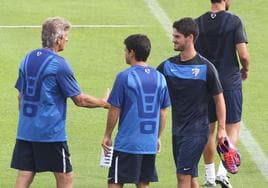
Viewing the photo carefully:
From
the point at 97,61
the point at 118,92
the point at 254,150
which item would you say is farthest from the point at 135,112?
the point at 97,61

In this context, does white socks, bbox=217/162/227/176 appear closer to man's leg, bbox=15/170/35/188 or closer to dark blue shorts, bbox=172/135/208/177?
dark blue shorts, bbox=172/135/208/177

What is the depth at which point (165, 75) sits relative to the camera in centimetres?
1064

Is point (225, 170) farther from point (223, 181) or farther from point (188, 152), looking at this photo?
point (188, 152)

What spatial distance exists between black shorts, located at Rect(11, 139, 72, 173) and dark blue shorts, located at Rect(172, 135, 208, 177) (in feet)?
3.47

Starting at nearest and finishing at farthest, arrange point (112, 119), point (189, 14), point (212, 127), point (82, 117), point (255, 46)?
1. point (112, 119)
2. point (212, 127)
3. point (82, 117)
4. point (255, 46)
5. point (189, 14)

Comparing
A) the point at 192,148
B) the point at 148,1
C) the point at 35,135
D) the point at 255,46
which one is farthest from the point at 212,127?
the point at 148,1

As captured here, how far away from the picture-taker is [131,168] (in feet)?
33.6

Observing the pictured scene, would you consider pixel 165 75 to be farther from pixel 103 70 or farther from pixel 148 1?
pixel 148 1

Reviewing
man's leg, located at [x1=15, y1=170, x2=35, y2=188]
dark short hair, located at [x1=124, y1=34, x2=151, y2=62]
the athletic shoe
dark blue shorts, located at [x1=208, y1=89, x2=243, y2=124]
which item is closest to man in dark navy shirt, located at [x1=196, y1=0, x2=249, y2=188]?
dark blue shorts, located at [x1=208, y1=89, x2=243, y2=124]

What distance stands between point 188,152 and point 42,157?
1.37m

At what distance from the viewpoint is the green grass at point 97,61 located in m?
12.4

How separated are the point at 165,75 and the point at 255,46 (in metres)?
7.34

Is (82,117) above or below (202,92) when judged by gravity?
below

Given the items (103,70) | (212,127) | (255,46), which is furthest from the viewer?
(255,46)
